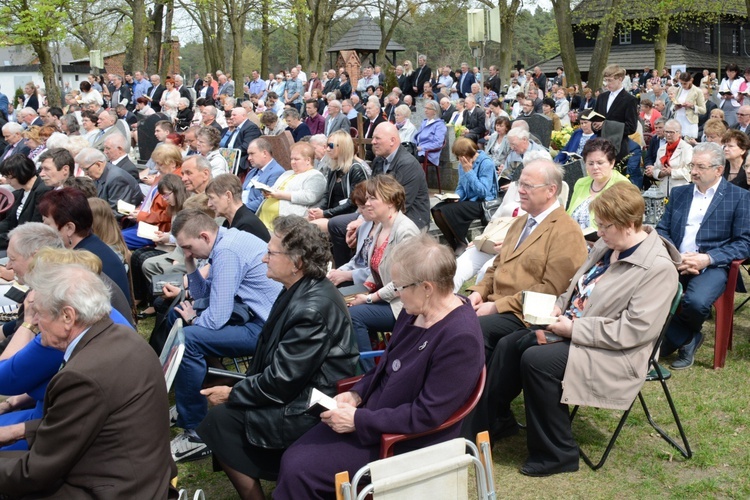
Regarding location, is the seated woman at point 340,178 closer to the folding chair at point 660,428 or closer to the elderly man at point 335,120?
the folding chair at point 660,428

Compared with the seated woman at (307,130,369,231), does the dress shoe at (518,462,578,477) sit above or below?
below

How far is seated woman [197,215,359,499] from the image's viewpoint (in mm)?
3635

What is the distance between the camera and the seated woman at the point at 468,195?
8.77 meters

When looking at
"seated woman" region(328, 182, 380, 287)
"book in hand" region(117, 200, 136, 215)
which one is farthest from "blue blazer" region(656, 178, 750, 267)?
"book in hand" region(117, 200, 136, 215)

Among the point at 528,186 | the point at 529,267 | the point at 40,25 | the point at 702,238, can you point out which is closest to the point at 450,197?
the point at 702,238

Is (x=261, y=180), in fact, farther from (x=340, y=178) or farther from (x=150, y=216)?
(x=150, y=216)

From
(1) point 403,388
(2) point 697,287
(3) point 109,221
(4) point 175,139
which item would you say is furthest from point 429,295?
(4) point 175,139

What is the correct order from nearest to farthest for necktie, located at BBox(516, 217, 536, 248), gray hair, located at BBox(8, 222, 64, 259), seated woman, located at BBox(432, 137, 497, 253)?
gray hair, located at BBox(8, 222, 64, 259), necktie, located at BBox(516, 217, 536, 248), seated woman, located at BBox(432, 137, 497, 253)

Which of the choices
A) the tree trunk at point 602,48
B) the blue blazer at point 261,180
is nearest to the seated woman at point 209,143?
the blue blazer at point 261,180

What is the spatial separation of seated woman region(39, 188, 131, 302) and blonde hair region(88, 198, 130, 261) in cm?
68

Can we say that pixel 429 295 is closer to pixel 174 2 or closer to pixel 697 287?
pixel 697 287

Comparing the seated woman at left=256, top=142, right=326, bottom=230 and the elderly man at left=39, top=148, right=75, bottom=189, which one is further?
the elderly man at left=39, top=148, right=75, bottom=189

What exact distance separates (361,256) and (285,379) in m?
2.46

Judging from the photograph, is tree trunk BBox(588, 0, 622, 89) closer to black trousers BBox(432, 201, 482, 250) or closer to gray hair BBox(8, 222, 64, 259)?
black trousers BBox(432, 201, 482, 250)
